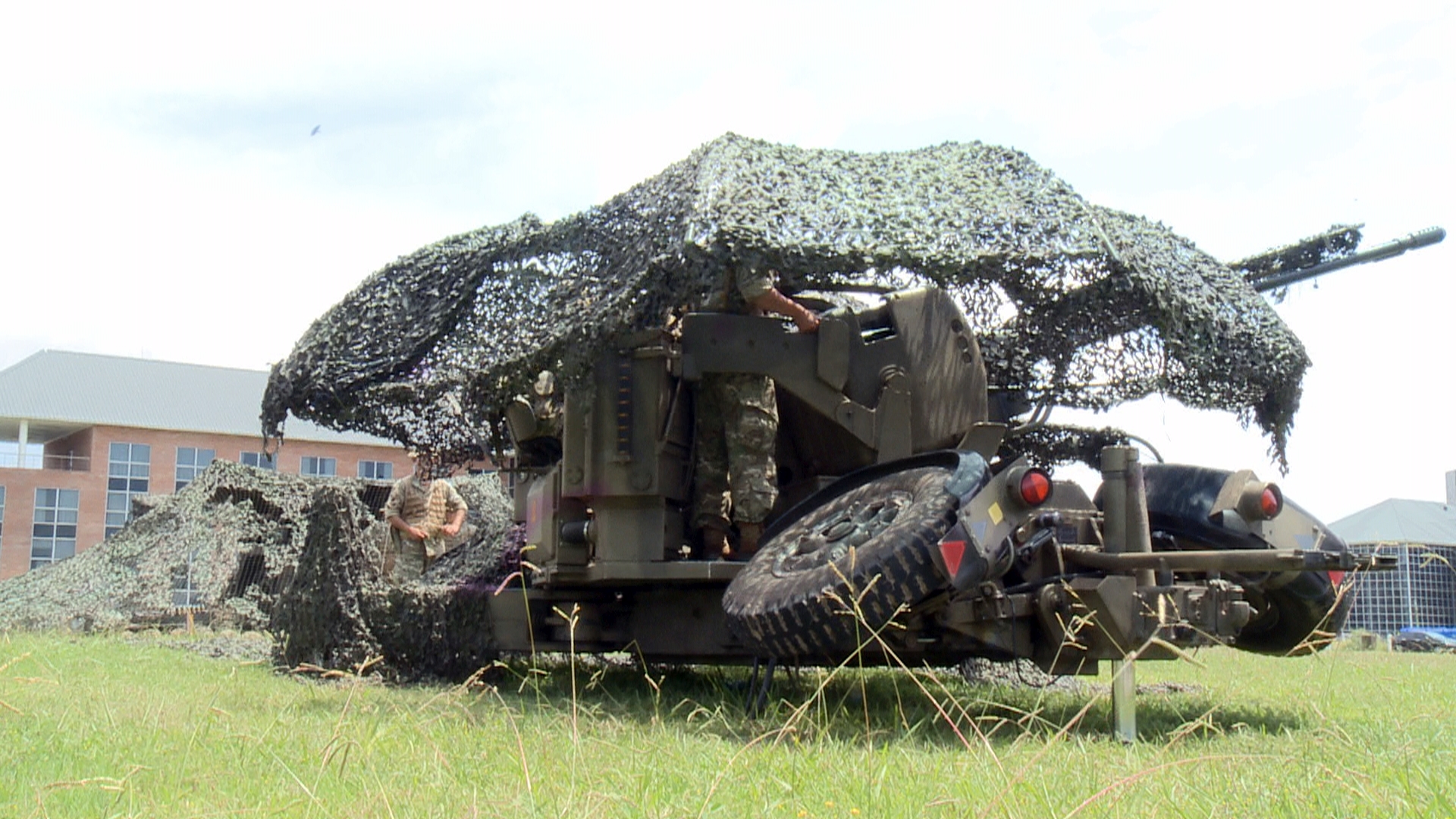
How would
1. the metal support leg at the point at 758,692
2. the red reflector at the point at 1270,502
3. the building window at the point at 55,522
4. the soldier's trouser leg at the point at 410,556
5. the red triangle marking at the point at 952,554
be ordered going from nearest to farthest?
the red triangle marking at the point at 952,554 → the metal support leg at the point at 758,692 → the red reflector at the point at 1270,502 → the soldier's trouser leg at the point at 410,556 → the building window at the point at 55,522

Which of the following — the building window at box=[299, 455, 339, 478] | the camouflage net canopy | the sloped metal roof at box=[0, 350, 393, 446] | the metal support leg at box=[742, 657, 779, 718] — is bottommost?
the metal support leg at box=[742, 657, 779, 718]

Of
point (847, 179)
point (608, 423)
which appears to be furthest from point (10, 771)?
point (847, 179)

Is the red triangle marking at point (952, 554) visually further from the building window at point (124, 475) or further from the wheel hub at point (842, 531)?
the building window at point (124, 475)

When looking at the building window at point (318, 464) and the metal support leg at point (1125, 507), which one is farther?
the building window at point (318, 464)

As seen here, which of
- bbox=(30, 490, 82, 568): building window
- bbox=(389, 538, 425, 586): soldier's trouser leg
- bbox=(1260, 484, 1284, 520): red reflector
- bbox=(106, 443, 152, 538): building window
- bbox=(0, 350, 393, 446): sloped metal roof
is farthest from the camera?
bbox=(0, 350, 393, 446): sloped metal roof

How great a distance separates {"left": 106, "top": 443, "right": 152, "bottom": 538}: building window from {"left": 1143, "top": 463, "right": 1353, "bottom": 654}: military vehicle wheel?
47.0 meters

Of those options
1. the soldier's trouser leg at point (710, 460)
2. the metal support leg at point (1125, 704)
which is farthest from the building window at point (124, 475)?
the metal support leg at point (1125, 704)

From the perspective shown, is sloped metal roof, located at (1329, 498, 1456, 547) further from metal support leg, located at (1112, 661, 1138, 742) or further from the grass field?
metal support leg, located at (1112, 661, 1138, 742)

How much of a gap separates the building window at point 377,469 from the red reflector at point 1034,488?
45.4 meters

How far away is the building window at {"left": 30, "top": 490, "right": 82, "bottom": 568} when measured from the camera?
155ft

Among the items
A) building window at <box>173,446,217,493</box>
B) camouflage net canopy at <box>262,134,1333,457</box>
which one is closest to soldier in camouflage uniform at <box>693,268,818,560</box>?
camouflage net canopy at <box>262,134,1333,457</box>

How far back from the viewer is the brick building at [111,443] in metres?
47.2

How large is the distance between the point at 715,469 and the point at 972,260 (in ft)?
5.48

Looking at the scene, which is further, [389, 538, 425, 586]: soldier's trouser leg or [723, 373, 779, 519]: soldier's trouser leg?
[389, 538, 425, 586]: soldier's trouser leg
